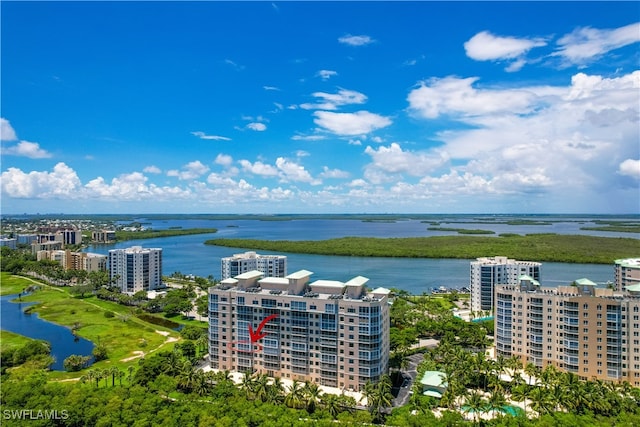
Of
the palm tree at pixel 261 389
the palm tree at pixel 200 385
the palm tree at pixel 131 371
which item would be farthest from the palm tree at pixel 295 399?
the palm tree at pixel 131 371

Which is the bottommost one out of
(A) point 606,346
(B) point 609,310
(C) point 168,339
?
(C) point 168,339

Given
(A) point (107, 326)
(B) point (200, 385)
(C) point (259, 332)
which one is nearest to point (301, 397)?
(C) point (259, 332)

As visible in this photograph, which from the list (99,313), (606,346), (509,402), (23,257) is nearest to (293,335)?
(509,402)

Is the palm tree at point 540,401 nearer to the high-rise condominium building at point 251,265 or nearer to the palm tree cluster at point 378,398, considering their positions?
the palm tree cluster at point 378,398

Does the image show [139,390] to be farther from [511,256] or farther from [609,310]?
[511,256]

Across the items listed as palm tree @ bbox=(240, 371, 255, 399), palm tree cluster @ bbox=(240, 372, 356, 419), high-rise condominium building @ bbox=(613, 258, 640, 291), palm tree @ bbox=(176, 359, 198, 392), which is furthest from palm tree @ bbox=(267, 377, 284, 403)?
high-rise condominium building @ bbox=(613, 258, 640, 291)

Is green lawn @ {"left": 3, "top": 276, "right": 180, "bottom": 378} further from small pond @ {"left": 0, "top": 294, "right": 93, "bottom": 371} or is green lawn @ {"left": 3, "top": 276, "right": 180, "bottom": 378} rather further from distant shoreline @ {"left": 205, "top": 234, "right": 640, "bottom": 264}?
distant shoreline @ {"left": 205, "top": 234, "right": 640, "bottom": 264}
